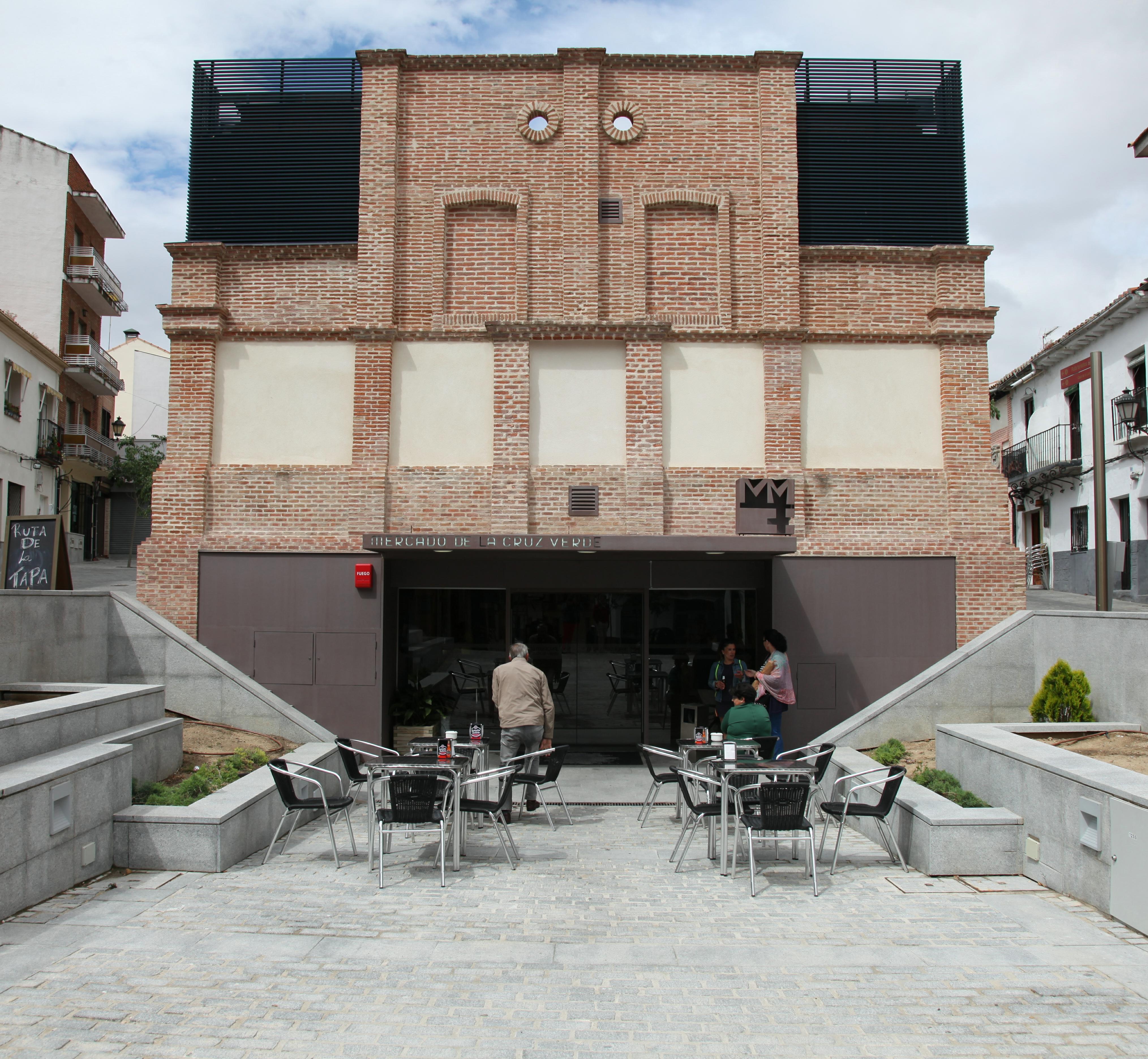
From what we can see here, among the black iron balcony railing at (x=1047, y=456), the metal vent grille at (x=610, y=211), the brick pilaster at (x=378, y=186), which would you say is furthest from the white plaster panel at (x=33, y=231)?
the black iron balcony railing at (x=1047, y=456)

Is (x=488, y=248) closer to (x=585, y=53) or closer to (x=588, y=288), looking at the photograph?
(x=588, y=288)

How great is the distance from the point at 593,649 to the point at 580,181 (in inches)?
261

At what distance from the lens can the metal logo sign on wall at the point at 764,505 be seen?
499 inches

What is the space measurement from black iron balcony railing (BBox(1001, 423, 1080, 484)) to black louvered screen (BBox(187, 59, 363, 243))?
1975 centimetres

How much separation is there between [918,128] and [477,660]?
34.3 feet

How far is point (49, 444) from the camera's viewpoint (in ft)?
93.1

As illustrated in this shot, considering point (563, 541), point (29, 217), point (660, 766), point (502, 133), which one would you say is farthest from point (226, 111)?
point (29, 217)

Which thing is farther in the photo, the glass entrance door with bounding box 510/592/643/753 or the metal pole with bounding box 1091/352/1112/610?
the glass entrance door with bounding box 510/592/643/753

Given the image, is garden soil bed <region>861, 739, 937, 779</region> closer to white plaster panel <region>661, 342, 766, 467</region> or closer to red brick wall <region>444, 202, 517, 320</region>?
white plaster panel <region>661, 342, 766, 467</region>

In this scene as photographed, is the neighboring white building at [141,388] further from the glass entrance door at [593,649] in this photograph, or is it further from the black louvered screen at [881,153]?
the black louvered screen at [881,153]

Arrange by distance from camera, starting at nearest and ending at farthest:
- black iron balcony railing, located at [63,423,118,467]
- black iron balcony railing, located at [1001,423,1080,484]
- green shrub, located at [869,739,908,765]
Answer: green shrub, located at [869,739,908,765] → black iron balcony railing, located at [1001,423,1080,484] → black iron balcony railing, located at [63,423,118,467]

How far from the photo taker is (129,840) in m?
7.39

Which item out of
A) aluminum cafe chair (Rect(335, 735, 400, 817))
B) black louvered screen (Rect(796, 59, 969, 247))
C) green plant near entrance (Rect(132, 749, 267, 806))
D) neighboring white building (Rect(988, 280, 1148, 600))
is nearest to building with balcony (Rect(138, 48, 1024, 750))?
black louvered screen (Rect(796, 59, 969, 247))

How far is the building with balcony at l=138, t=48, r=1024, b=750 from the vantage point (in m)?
12.6
